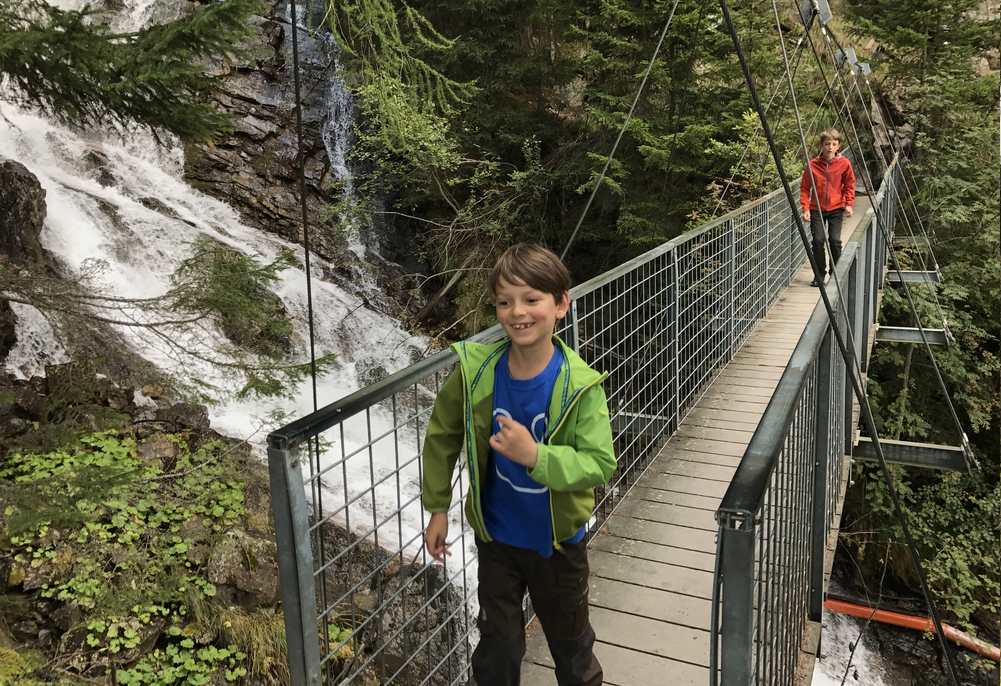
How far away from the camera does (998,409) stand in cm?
1121

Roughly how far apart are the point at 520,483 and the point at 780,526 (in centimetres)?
63

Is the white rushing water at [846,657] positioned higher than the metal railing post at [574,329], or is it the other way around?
the metal railing post at [574,329]

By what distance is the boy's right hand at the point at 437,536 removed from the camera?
187 cm

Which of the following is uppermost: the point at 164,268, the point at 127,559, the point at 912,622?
the point at 164,268

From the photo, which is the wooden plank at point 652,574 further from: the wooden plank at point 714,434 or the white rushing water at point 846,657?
the white rushing water at point 846,657

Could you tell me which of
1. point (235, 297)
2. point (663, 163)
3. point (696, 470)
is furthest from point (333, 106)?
point (696, 470)

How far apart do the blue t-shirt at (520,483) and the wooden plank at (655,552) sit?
1510 mm

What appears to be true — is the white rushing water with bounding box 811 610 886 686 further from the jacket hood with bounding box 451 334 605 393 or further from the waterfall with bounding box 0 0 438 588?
the jacket hood with bounding box 451 334 605 393

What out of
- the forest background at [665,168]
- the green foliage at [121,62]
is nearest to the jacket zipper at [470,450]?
the green foliage at [121,62]

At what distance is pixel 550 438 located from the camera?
65.9 inches

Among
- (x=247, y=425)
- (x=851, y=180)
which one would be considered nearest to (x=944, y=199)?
(x=851, y=180)

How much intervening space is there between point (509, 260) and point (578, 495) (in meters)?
0.59

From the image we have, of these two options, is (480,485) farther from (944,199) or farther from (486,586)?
(944,199)

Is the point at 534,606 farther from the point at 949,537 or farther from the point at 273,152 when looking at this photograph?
the point at 273,152
